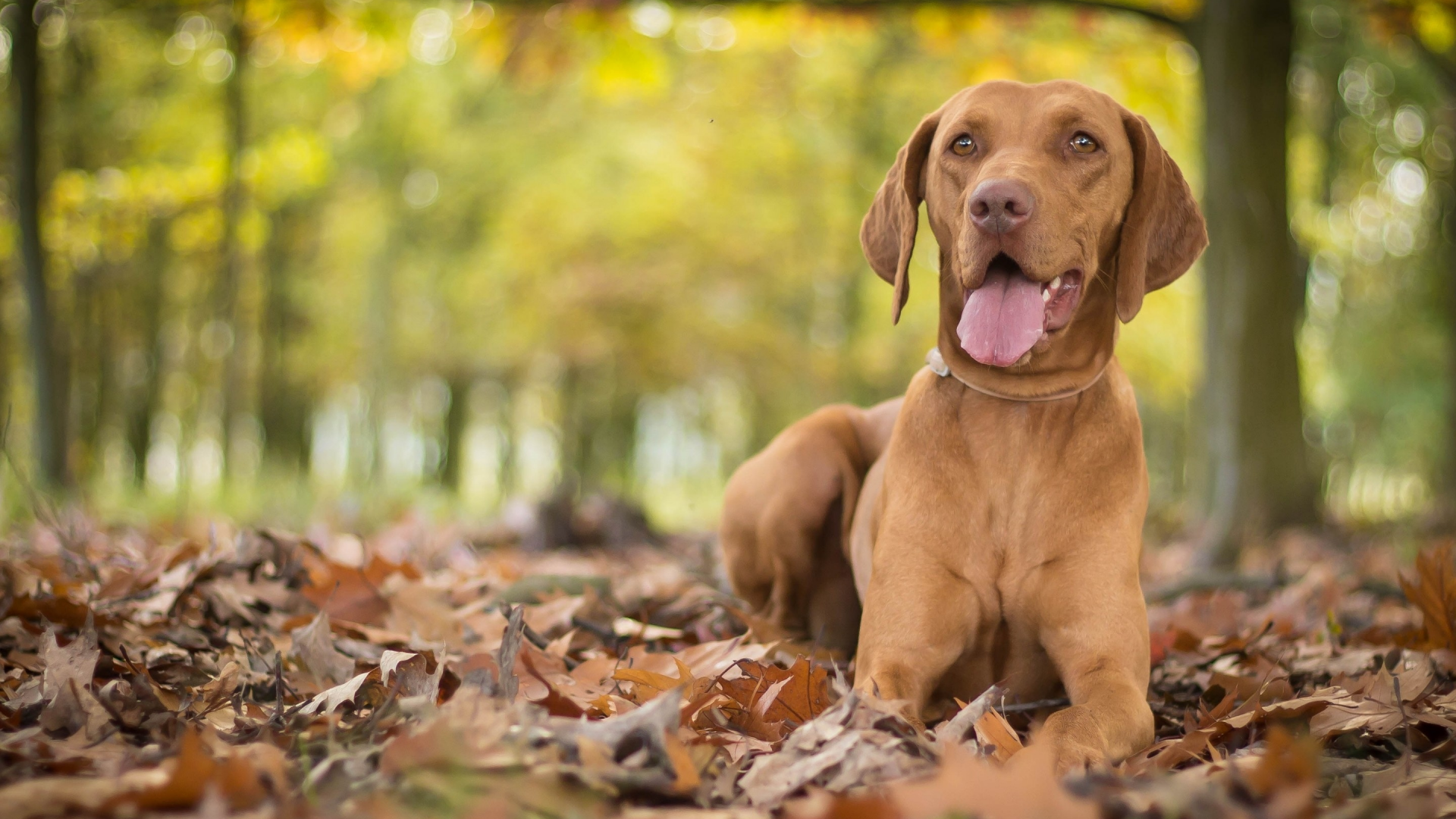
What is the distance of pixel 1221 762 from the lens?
207 centimetres

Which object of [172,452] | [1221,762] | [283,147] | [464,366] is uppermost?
[283,147]

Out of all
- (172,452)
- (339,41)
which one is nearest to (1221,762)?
(339,41)

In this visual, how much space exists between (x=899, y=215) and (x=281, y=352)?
59.3ft

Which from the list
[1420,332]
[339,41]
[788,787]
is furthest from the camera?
[1420,332]

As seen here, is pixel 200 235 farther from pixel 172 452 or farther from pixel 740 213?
pixel 172 452

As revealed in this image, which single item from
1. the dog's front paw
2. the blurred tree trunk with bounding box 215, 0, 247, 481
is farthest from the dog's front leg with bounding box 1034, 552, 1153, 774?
the blurred tree trunk with bounding box 215, 0, 247, 481

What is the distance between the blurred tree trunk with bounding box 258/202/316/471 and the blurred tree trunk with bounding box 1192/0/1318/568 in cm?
1152

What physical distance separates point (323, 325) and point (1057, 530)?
63.3 ft

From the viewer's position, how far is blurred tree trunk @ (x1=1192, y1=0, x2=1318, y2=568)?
7199mm

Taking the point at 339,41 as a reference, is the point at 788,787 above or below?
below

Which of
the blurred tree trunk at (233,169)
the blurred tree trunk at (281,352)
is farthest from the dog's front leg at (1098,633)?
the blurred tree trunk at (281,352)

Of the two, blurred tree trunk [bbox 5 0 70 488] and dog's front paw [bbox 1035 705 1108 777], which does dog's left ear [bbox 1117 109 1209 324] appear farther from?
blurred tree trunk [bbox 5 0 70 488]

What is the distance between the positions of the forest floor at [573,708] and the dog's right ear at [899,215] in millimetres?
1175

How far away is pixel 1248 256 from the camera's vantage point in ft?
23.6
